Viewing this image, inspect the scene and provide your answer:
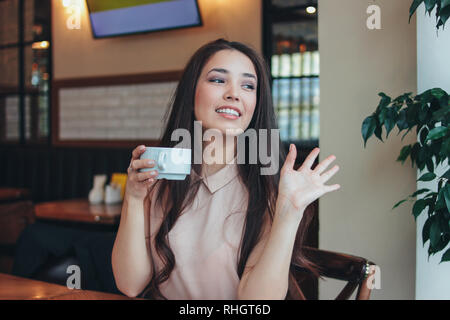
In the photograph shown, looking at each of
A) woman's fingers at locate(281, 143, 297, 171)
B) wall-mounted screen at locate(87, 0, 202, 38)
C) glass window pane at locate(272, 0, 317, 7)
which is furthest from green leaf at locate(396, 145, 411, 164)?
wall-mounted screen at locate(87, 0, 202, 38)

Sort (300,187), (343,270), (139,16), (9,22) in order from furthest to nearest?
(9,22) < (139,16) < (343,270) < (300,187)

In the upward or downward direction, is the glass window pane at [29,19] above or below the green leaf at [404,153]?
above

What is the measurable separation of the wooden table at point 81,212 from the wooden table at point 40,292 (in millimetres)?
1440

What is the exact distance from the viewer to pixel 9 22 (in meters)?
4.96

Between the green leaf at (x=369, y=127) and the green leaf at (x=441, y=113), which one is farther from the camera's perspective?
the green leaf at (x=369, y=127)

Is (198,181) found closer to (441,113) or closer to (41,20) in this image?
(441,113)

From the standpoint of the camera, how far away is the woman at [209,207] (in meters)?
1.19

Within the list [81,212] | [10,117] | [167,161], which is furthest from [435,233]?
[10,117]

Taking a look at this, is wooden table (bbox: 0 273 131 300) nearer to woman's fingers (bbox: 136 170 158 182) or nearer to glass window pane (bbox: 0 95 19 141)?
woman's fingers (bbox: 136 170 158 182)

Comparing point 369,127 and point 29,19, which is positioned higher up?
point 29,19

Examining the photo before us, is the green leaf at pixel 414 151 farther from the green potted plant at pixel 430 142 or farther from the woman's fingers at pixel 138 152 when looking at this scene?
the woman's fingers at pixel 138 152

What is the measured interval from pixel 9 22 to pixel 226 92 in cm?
453

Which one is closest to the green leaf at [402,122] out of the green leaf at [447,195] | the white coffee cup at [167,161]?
the green leaf at [447,195]
